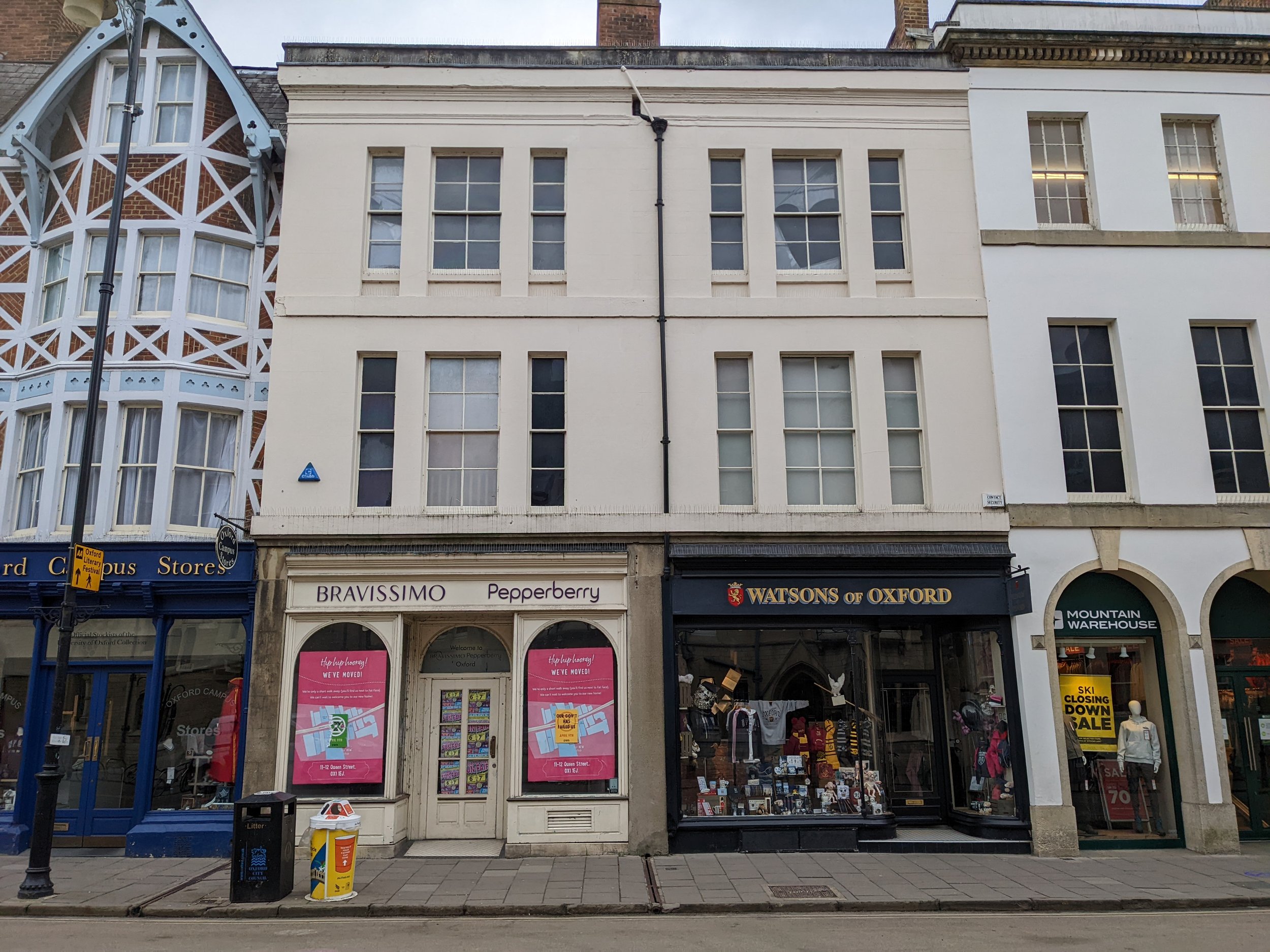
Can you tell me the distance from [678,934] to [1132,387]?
1048 cm

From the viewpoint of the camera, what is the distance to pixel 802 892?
10.2 metres

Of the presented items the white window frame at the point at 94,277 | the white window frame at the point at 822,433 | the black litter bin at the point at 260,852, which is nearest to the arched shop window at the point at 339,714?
the black litter bin at the point at 260,852

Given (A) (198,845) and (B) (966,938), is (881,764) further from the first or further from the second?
(A) (198,845)

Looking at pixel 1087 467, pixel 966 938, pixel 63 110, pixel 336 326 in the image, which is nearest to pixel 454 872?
pixel 966 938

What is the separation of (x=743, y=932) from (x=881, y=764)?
A: 5.08 m

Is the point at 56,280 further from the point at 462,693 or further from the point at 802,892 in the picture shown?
the point at 802,892

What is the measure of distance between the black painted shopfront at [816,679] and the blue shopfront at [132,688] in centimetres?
646

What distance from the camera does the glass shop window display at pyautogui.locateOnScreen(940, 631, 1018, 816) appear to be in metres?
12.8

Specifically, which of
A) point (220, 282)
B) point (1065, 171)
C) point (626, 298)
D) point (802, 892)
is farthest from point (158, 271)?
point (1065, 171)

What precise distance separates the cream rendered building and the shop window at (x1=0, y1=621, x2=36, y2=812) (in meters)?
3.69

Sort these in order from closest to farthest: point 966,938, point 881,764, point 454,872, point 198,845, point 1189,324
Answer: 1. point 966,938
2. point 454,872
3. point 198,845
4. point 881,764
5. point 1189,324

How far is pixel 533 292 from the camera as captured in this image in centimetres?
1403

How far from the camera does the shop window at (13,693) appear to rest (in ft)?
42.7

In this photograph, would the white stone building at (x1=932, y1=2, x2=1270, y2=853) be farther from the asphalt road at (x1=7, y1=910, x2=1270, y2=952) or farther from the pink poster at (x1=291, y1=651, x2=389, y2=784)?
the pink poster at (x1=291, y1=651, x2=389, y2=784)
